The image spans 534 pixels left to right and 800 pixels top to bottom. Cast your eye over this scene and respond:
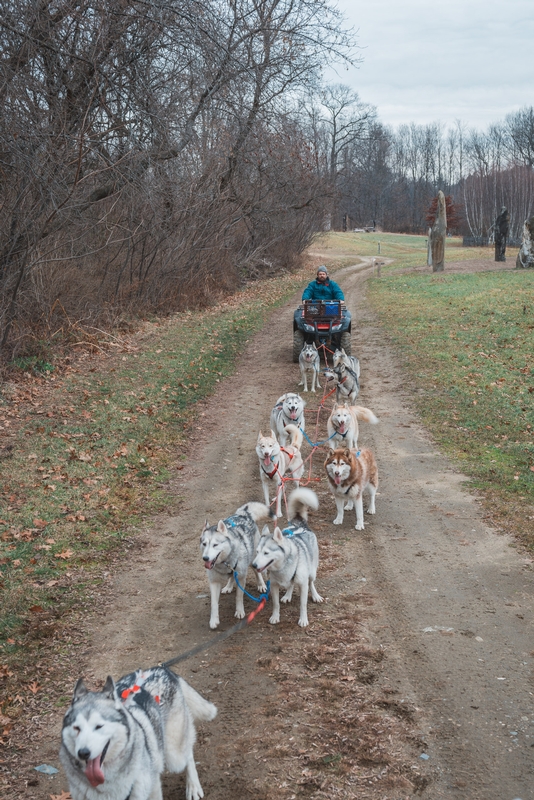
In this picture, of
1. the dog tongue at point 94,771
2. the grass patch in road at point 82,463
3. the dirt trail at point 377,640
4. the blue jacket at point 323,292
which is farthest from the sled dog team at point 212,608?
the blue jacket at point 323,292

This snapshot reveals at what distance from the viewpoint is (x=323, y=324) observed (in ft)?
56.0

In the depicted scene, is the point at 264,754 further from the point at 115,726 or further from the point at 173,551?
the point at 173,551

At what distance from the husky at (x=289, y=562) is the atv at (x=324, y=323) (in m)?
10.5

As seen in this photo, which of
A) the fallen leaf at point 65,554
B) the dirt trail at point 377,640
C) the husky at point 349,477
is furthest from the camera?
the husky at point 349,477

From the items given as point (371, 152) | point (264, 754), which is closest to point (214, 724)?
point (264, 754)

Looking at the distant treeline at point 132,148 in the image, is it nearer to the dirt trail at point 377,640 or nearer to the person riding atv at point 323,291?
the person riding atv at point 323,291

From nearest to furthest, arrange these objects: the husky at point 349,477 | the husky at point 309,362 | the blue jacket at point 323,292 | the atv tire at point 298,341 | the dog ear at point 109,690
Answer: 1. the dog ear at point 109,690
2. the husky at point 349,477
3. the husky at point 309,362
4. the atv tire at point 298,341
5. the blue jacket at point 323,292

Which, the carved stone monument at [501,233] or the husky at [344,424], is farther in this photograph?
the carved stone monument at [501,233]

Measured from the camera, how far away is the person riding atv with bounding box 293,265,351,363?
17031 mm

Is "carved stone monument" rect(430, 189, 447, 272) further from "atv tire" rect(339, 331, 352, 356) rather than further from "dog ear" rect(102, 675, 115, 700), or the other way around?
"dog ear" rect(102, 675, 115, 700)

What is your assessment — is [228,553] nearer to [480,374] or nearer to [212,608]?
[212,608]

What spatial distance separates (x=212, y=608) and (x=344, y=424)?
182 inches

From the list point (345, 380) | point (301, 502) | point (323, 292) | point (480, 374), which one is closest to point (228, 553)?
point (301, 502)

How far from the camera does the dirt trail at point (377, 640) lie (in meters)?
4.52
